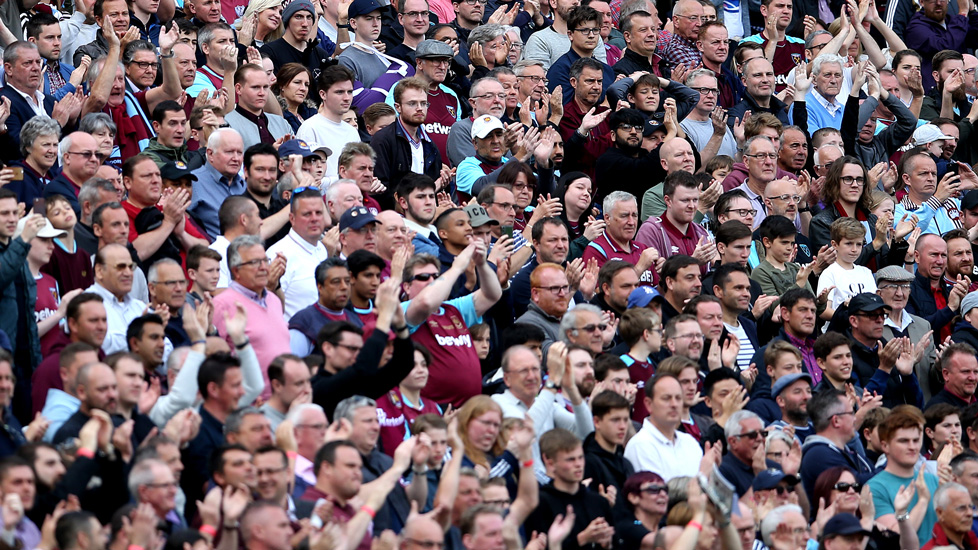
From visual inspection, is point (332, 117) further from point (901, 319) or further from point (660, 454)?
point (901, 319)

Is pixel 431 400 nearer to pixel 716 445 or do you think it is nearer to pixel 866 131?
pixel 716 445

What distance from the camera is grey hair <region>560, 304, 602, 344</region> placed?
1026 cm

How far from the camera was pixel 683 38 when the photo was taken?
1566 centimetres

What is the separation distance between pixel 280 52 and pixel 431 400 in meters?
4.80

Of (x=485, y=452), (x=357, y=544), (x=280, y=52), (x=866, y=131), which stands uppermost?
(x=357, y=544)

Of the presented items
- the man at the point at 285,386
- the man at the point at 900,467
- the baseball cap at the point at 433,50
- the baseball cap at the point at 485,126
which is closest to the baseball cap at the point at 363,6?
the baseball cap at the point at 433,50

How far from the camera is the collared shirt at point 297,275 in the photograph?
1020 cm

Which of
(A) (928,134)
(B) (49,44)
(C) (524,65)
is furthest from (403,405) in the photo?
(A) (928,134)

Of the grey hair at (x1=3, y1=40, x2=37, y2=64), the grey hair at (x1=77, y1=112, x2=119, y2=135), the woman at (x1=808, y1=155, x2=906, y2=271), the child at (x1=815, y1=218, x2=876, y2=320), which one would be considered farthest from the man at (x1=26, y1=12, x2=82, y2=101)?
the woman at (x1=808, y1=155, x2=906, y2=271)

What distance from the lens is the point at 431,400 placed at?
9.77 m

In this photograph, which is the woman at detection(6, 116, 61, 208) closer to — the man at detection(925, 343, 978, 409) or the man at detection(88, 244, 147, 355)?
the man at detection(88, 244, 147, 355)

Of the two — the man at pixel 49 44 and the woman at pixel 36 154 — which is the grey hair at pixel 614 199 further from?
the man at pixel 49 44

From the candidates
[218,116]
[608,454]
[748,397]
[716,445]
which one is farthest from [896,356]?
[218,116]

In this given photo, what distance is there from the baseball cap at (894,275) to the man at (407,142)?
3.23 meters
